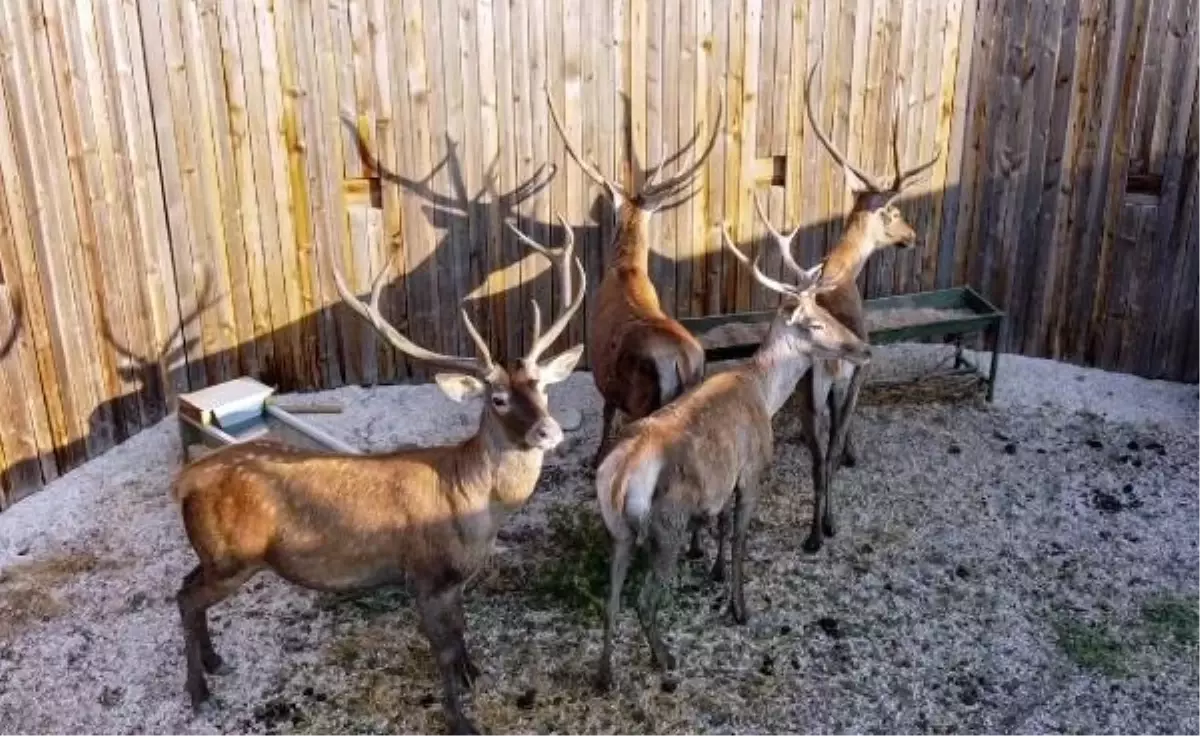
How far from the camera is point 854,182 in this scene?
25.6 ft

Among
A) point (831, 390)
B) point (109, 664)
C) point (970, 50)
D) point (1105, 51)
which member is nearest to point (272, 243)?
point (109, 664)

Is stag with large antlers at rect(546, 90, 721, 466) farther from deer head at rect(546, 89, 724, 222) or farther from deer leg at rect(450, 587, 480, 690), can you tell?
deer leg at rect(450, 587, 480, 690)

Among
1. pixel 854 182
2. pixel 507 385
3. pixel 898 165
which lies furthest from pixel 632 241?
pixel 507 385

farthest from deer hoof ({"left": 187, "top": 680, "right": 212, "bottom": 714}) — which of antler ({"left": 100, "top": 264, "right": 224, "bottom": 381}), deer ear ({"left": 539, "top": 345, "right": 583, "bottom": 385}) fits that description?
antler ({"left": 100, "top": 264, "right": 224, "bottom": 381})

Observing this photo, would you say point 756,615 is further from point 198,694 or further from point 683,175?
point 683,175

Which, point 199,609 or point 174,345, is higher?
point 174,345

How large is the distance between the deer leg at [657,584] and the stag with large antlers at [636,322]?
3.40 feet

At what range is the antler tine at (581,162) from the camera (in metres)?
7.62

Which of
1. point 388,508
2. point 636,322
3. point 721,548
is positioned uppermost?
point 636,322

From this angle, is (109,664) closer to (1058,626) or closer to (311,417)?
(311,417)

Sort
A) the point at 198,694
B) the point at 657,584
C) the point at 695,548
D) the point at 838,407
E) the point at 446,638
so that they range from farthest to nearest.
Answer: the point at 838,407 → the point at 695,548 → the point at 657,584 → the point at 198,694 → the point at 446,638

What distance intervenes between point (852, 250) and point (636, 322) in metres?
1.54

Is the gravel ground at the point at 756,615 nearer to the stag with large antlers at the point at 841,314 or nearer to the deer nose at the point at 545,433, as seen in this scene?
the stag with large antlers at the point at 841,314

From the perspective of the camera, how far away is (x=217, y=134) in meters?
7.39
